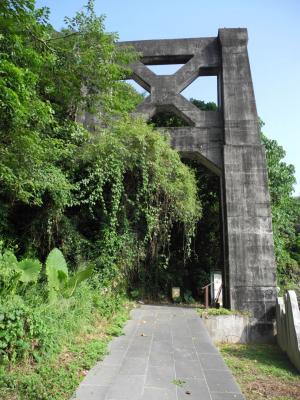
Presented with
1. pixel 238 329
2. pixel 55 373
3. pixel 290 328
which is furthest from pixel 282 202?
pixel 55 373

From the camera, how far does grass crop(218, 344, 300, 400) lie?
495 cm

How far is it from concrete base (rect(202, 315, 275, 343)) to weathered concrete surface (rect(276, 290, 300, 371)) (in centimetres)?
43

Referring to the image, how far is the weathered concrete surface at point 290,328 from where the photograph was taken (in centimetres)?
651

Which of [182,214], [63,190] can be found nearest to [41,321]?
[63,190]

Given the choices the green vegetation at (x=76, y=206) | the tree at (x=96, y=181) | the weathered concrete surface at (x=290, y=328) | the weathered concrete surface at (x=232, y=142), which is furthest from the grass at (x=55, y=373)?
the weathered concrete surface at (x=232, y=142)

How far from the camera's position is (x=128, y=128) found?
9.13 metres

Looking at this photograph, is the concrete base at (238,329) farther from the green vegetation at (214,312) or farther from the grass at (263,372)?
the grass at (263,372)

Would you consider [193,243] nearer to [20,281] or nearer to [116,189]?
[116,189]

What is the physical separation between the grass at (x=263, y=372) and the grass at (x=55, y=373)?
7.56 feet

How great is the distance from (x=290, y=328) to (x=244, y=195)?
13.1 ft

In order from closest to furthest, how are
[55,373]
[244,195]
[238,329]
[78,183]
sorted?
[55,373] → [78,183] → [238,329] → [244,195]

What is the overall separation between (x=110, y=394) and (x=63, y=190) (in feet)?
16.9

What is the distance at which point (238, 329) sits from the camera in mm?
8820

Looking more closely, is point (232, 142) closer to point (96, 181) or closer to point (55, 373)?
point (96, 181)
